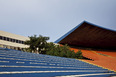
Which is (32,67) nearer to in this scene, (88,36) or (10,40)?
(10,40)

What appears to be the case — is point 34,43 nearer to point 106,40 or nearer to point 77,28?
point 77,28

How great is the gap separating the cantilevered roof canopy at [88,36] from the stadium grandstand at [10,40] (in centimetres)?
875

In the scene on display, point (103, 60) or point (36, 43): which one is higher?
point (36, 43)

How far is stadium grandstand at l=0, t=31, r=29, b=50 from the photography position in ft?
71.3

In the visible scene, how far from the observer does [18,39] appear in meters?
25.0

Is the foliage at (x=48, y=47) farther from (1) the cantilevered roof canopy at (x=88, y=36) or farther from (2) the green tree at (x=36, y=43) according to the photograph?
(1) the cantilevered roof canopy at (x=88, y=36)

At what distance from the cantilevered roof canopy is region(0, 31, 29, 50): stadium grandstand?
344 inches

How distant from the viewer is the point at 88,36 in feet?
86.7

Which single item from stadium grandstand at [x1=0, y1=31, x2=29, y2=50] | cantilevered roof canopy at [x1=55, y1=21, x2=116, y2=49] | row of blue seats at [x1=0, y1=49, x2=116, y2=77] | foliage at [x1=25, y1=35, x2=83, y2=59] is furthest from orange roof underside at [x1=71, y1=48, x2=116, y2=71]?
stadium grandstand at [x1=0, y1=31, x2=29, y2=50]

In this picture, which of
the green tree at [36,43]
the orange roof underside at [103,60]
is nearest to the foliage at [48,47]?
the green tree at [36,43]

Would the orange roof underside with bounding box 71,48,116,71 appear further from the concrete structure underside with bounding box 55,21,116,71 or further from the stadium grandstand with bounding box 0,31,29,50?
the stadium grandstand with bounding box 0,31,29,50

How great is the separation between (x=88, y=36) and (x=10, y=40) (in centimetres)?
1711

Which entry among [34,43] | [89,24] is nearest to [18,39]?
[34,43]

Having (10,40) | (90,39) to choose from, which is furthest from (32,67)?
(90,39)
